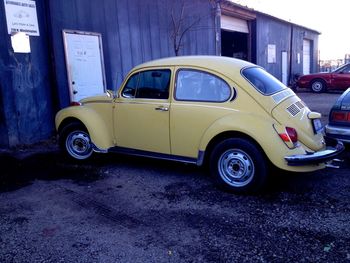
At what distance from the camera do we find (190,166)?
5.81 metres

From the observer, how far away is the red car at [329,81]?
16938mm

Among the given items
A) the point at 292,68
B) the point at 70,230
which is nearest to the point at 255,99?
the point at 70,230

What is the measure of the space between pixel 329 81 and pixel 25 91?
15.1 m

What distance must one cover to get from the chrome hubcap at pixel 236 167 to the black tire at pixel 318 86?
15149 millimetres

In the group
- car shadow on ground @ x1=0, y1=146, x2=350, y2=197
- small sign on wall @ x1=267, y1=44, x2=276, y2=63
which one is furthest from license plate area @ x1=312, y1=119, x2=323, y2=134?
small sign on wall @ x1=267, y1=44, x2=276, y2=63

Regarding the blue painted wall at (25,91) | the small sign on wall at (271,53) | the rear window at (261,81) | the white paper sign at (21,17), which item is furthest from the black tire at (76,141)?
the small sign on wall at (271,53)

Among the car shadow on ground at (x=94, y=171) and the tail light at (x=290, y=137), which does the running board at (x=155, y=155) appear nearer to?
the car shadow on ground at (x=94, y=171)

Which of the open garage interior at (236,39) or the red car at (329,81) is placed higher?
the open garage interior at (236,39)

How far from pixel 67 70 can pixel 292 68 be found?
18422 millimetres

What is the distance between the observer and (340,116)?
5.50m

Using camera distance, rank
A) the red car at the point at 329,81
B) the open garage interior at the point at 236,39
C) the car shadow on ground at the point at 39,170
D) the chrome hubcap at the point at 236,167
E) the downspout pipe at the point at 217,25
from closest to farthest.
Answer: the chrome hubcap at the point at 236,167, the car shadow on ground at the point at 39,170, the downspout pipe at the point at 217,25, the open garage interior at the point at 236,39, the red car at the point at 329,81

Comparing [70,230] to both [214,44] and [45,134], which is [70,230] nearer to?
[45,134]

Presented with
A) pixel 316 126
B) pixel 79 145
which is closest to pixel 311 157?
pixel 316 126

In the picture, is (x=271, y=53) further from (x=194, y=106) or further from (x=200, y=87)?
(x=194, y=106)
